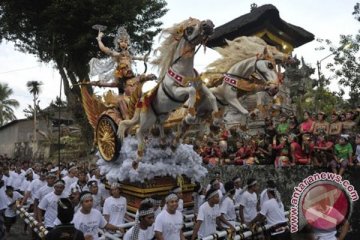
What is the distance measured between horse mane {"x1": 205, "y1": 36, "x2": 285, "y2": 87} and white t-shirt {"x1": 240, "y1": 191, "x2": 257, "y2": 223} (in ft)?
7.28

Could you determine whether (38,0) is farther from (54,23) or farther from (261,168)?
(261,168)

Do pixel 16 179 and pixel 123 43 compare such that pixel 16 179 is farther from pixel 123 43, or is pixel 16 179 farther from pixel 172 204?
pixel 172 204

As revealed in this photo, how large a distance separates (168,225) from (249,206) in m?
2.64

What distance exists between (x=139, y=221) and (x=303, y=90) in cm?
2154

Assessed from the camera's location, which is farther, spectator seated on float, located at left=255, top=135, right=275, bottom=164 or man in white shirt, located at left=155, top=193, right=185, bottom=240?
spectator seated on float, located at left=255, top=135, right=275, bottom=164

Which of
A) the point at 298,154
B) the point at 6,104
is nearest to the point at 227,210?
the point at 298,154

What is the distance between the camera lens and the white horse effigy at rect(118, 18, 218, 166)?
6184mm

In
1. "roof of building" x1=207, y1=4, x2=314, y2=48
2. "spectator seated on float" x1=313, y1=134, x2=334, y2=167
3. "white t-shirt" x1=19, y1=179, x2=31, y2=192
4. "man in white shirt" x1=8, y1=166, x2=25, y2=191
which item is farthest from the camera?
"roof of building" x1=207, y1=4, x2=314, y2=48

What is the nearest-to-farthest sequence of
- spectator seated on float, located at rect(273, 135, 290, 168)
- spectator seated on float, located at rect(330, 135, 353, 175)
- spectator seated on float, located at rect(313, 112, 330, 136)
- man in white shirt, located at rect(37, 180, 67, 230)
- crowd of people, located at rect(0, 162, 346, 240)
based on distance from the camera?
1. crowd of people, located at rect(0, 162, 346, 240)
2. man in white shirt, located at rect(37, 180, 67, 230)
3. spectator seated on float, located at rect(330, 135, 353, 175)
4. spectator seated on float, located at rect(313, 112, 330, 136)
5. spectator seated on float, located at rect(273, 135, 290, 168)

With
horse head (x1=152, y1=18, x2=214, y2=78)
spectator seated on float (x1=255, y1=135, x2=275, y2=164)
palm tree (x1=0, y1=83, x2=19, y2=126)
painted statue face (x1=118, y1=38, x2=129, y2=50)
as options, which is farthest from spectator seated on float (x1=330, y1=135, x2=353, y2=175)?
palm tree (x1=0, y1=83, x2=19, y2=126)

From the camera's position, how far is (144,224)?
4715 millimetres

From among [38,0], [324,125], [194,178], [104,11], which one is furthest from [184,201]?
[38,0]

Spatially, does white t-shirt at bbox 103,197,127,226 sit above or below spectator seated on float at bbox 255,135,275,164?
below

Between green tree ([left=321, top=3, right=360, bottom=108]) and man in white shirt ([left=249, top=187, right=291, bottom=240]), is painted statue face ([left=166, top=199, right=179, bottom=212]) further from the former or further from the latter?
green tree ([left=321, top=3, right=360, bottom=108])
